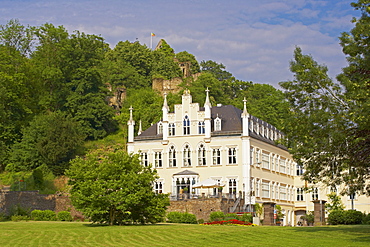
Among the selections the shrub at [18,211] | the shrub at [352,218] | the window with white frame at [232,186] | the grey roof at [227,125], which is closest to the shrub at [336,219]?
the shrub at [352,218]

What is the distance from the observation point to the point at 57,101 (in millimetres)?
92062

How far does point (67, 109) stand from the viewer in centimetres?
9194

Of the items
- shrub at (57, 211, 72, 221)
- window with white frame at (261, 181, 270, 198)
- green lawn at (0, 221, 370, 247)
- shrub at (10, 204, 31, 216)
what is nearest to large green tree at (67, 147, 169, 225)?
green lawn at (0, 221, 370, 247)

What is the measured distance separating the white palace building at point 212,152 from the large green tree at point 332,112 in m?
34.0

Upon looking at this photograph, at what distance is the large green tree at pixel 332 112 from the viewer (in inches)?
1190

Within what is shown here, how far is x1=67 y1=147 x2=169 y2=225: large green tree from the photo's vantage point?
41.7m

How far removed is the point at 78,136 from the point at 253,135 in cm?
2368

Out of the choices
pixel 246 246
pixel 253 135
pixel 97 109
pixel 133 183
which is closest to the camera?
pixel 246 246

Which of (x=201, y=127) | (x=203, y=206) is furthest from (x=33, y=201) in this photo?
(x=201, y=127)

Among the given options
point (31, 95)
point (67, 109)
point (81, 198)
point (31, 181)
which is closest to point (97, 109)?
point (67, 109)

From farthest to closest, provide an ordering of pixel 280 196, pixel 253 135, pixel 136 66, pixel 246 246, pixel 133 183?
pixel 136 66, pixel 280 196, pixel 253 135, pixel 133 183, pixel 246 246

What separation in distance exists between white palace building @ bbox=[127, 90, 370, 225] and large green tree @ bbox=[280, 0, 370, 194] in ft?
112

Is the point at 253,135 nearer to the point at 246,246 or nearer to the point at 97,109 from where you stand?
the point at 97,109

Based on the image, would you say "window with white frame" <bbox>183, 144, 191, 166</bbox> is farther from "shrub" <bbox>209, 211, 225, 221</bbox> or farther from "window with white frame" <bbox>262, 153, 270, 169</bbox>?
"shrub" <bbox>209, 211, 225, 221</bbox>
